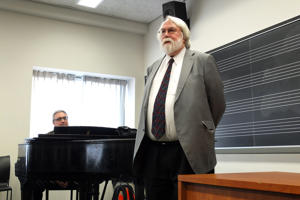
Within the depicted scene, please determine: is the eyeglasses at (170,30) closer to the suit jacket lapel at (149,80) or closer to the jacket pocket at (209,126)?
the suit jacket lapel at (149,80)

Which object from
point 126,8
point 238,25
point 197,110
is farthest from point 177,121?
point 126,8

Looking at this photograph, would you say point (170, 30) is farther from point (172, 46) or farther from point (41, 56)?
point (41, 56)

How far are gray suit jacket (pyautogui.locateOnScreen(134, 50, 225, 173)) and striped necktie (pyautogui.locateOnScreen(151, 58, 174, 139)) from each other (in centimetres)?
7

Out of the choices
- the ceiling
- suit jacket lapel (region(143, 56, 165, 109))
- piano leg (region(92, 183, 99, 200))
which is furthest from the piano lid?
the ceiling

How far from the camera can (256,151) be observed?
3.28 m

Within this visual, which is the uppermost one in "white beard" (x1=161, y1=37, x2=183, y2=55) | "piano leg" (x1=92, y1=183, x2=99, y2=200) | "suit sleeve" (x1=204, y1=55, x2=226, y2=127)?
"white beard" (x1=161, y1=37, x2=183, y2=55)

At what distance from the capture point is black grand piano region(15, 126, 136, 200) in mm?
2768

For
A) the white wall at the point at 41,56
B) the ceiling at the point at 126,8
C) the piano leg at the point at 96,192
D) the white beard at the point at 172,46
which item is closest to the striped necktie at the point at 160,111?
the white beard at the point at 172,46

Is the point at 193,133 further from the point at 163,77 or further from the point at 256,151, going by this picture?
the point at 256,151

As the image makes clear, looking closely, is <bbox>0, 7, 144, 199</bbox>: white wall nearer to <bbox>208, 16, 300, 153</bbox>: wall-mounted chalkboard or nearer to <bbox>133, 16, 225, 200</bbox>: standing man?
<bbox>208, 16, 300, 153</bbox>: wall-mounted chalkboard

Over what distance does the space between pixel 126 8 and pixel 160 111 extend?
3.39m

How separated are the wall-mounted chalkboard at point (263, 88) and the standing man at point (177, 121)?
1361 mm

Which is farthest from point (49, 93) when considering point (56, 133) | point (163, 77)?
point (163, 77)

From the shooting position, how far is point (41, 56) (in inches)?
188
